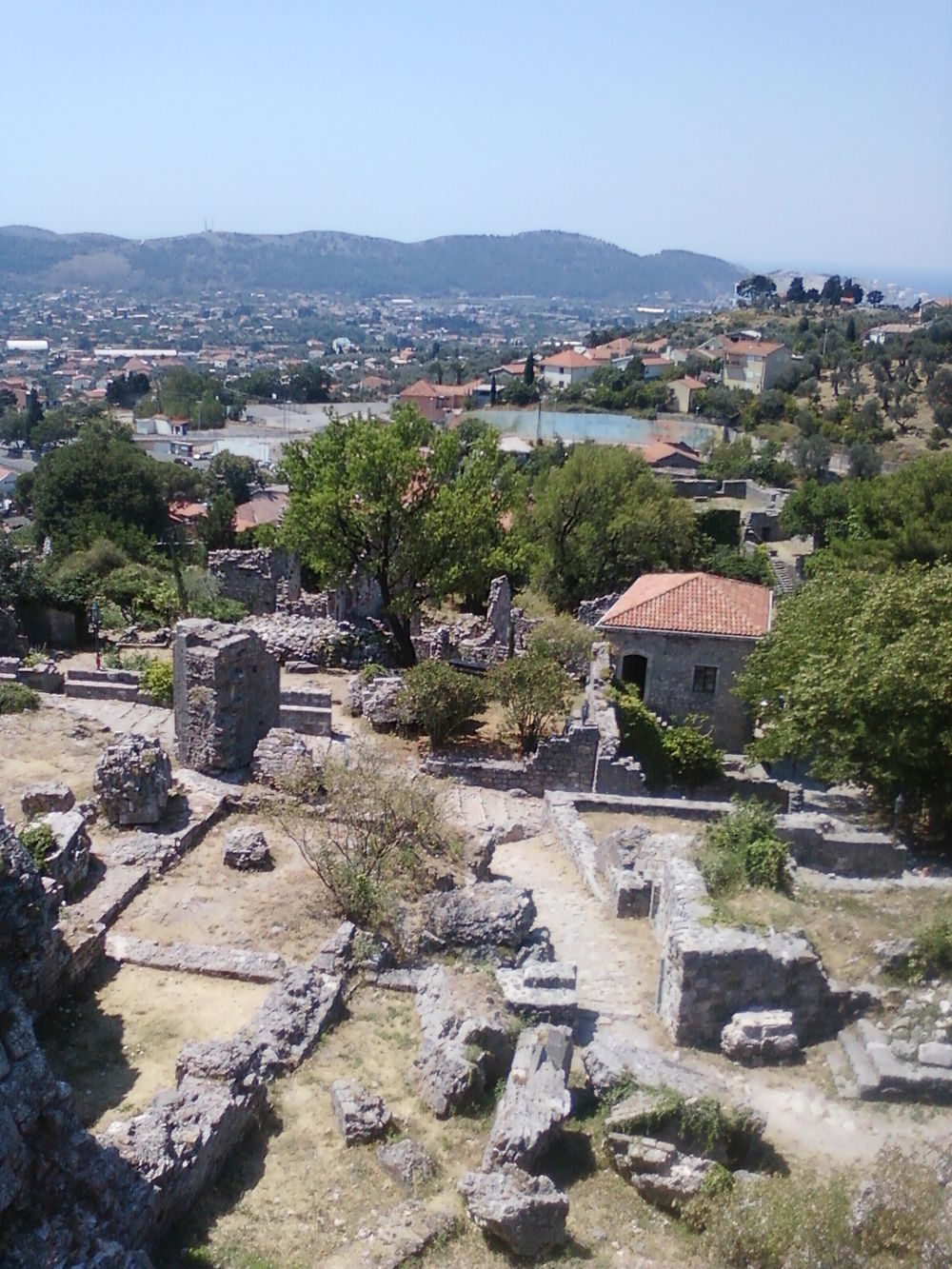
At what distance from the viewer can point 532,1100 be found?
9.44 metres

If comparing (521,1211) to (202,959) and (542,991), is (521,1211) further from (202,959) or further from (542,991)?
A: (202,959)

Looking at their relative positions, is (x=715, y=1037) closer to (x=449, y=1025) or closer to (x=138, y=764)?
(x=449, y=1025)

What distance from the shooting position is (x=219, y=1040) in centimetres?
1020

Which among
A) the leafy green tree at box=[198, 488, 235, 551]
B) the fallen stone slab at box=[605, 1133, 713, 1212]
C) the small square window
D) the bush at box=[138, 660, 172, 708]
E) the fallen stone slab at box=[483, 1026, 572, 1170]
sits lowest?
the leafy green tree at box=[198, 488, 235, 551]

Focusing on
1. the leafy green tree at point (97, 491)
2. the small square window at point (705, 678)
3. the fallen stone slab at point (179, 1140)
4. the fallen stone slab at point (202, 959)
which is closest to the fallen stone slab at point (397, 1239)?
the fallen stone slab at point (179, 1140)

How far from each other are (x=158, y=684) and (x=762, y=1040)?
1476cm

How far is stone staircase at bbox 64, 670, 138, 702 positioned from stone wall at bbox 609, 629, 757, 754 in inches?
436

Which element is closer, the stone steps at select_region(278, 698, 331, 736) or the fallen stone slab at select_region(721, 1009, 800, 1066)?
the fallen stone slab at select_region(721, 1009, 800, 1066)

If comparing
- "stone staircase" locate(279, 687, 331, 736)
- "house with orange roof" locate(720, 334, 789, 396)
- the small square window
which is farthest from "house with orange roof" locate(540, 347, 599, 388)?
"stone staircase" locate(279, 687, 331, 736)

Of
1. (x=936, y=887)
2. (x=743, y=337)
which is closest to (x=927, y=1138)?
(x=936, y=887)

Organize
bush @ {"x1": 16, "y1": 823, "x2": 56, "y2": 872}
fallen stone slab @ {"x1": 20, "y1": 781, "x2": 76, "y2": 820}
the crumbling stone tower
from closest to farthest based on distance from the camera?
bush @ {"x1": 16, "y1": 823, "x2": 56, "y2": 872} < fallen stone slab @ {"x1": 20, "y1": 781, "x2": 76, "y2": 820} < the crumbling stone tower

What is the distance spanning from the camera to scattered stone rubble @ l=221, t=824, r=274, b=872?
14250mm

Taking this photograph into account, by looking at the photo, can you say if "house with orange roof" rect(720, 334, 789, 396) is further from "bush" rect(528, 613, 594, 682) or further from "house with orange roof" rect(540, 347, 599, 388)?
"bush" rect(528, 613, 594, 682)

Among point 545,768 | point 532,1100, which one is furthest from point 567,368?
point 532,1100
